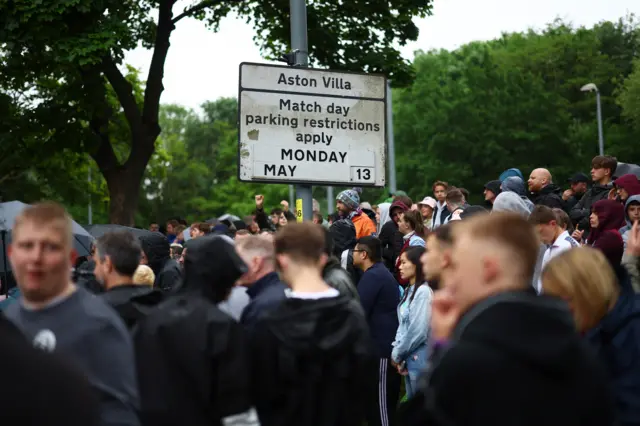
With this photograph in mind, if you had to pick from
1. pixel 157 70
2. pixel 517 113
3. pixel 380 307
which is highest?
pixel 517 113

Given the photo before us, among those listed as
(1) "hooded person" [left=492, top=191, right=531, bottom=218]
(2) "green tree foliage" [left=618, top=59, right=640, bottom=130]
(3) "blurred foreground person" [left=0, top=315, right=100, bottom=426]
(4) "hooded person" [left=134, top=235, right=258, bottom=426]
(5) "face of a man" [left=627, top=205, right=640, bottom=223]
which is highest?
A: (2) "green tree foliage" [left=618, top=59, right=640, bottom=130]

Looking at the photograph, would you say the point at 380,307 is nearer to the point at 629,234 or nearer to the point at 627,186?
the point at 627,186

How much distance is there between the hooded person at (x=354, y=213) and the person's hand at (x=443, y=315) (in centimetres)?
906

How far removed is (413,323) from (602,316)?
15.1 feet

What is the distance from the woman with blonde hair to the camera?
502 cm

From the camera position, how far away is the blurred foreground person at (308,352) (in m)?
5.39

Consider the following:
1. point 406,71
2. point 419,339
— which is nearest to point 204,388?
point 419,339

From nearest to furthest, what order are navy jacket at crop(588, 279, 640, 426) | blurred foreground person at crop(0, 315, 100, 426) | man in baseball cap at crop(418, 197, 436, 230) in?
blurred foreground person at crop(0, 315, 100, 426), navy jacket at crop(588, 279, 640, 426), man in baseball cap at crop(418, 197, 436, 230)

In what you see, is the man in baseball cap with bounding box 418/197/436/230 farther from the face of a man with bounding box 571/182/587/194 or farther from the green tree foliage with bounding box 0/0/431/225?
the green tree foliage with bounding box 0/0/431/225

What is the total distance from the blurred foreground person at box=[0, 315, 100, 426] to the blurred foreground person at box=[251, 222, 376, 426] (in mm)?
2674

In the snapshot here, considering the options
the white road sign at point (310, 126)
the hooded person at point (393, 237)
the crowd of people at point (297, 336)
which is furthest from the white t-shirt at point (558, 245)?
the hooded person at point (393, 237)

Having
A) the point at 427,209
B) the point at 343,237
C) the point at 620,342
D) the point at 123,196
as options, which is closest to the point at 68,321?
the point at 620,342

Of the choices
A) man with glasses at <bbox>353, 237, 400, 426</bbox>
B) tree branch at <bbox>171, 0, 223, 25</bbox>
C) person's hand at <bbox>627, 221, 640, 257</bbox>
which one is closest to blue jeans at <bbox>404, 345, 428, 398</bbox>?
man with glasses at <bbox>353, 237, 400, 426</bbox>

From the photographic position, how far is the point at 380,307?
10.4 m
